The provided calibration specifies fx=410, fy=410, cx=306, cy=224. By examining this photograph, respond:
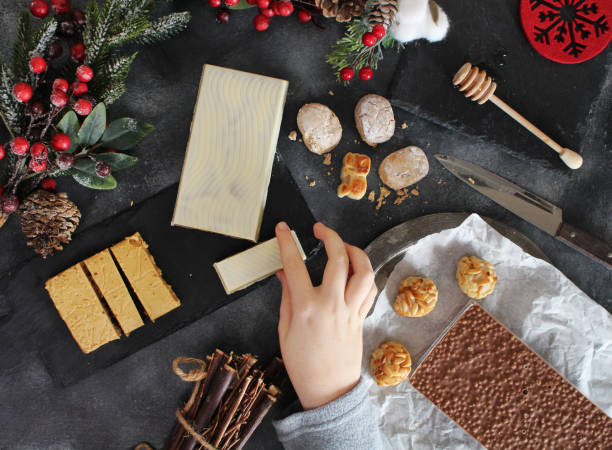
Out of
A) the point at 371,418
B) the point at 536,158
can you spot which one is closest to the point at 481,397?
the point at 371,418

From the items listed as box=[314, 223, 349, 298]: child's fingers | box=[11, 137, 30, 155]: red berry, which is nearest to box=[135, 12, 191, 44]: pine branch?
box=[11, 137, 30, 155]: red berry

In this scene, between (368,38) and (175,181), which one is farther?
(175,181)

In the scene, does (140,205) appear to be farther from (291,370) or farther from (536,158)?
(536,158)

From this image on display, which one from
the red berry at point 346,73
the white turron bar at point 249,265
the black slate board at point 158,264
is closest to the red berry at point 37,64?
the black slate board at point 158,264

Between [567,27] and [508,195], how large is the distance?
2.89ft

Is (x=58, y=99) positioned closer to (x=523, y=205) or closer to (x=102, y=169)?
(x=102, y=169)

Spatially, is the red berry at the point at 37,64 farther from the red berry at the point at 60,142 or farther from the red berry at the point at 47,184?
the red berry at the point at 47,184

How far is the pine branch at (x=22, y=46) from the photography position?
170 cm

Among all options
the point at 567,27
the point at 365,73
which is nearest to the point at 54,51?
the point at 365,73

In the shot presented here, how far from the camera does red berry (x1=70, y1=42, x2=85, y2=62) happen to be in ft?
5.92

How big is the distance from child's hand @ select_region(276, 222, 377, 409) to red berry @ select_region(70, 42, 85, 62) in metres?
1.23

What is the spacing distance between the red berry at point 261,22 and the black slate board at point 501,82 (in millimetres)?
697

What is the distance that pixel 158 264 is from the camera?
2.06 meters

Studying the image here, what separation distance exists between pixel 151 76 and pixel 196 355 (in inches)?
→ 56.3
